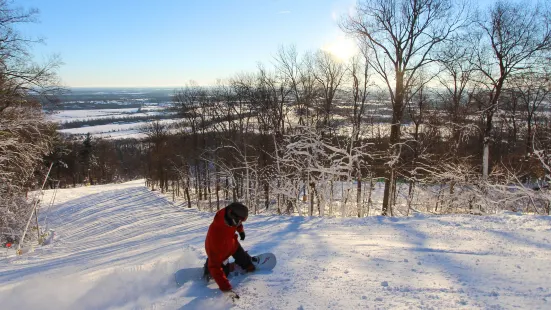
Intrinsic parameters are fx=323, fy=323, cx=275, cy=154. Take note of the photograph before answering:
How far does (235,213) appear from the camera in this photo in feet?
13.1

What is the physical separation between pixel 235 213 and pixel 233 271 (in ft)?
3.79

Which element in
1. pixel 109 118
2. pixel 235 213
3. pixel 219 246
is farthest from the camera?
pixel 109 118

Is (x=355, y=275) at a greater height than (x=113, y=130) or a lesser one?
greater

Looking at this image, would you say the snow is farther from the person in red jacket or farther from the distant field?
the person in red jacket

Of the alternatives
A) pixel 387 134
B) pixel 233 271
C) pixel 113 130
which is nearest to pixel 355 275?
pixel 233 271

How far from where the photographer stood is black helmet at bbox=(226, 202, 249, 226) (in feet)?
13.1

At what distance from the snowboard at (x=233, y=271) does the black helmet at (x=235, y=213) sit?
3.22ft

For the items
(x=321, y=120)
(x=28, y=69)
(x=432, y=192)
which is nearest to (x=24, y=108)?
(x=28, y=69)

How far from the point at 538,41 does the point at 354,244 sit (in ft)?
43.2

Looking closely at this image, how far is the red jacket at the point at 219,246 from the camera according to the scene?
4.00m

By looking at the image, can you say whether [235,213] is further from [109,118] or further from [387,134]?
[109,118]

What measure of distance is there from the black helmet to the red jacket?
0.09 metres

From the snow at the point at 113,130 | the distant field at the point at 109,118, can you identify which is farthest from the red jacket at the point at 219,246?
the snow at the point at 113,130

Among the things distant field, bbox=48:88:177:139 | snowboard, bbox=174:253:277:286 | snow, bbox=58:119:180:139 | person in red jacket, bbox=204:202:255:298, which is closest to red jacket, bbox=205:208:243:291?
person in red jacket, bbox=204:202:255:298
